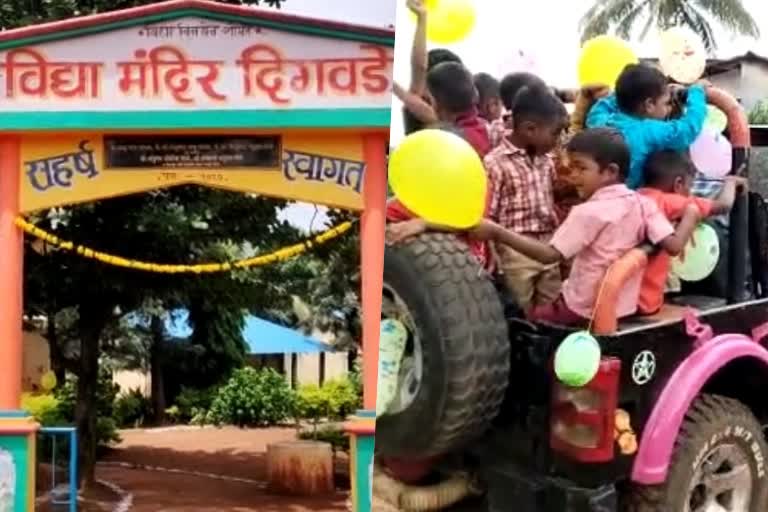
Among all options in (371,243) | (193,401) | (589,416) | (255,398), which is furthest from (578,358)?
(193,401)

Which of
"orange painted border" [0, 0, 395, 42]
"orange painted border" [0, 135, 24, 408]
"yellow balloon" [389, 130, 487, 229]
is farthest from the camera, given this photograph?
"orange painted border" [0, 135, 24, 408]

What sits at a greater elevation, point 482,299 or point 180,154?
point 180,154

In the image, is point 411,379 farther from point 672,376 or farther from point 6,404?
point 6,404

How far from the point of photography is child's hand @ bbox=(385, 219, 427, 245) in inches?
25.7

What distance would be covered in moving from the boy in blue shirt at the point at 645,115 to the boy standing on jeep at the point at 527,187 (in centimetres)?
3

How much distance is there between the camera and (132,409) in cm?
272

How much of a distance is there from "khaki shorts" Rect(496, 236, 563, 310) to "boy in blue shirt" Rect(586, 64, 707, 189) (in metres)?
0.07

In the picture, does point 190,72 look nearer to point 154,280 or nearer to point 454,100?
point 154,280

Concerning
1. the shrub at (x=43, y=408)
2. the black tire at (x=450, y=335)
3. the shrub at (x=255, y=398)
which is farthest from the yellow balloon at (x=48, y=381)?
the black tire at (x=450, y=335)

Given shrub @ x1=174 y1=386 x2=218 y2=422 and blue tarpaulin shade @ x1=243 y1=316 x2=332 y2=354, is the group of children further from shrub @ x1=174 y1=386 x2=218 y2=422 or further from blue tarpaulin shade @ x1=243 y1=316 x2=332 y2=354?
shrub @ x1=174 y1=386 x2=218 y2=422

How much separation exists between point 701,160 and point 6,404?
2173 mm

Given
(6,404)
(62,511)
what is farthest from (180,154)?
(62,511)

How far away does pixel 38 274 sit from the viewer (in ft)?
9.08

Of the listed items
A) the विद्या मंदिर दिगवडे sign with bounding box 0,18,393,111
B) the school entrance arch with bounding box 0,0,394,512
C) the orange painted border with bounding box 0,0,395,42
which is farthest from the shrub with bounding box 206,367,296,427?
the orange painted border with bounding box 0,0,395,42
